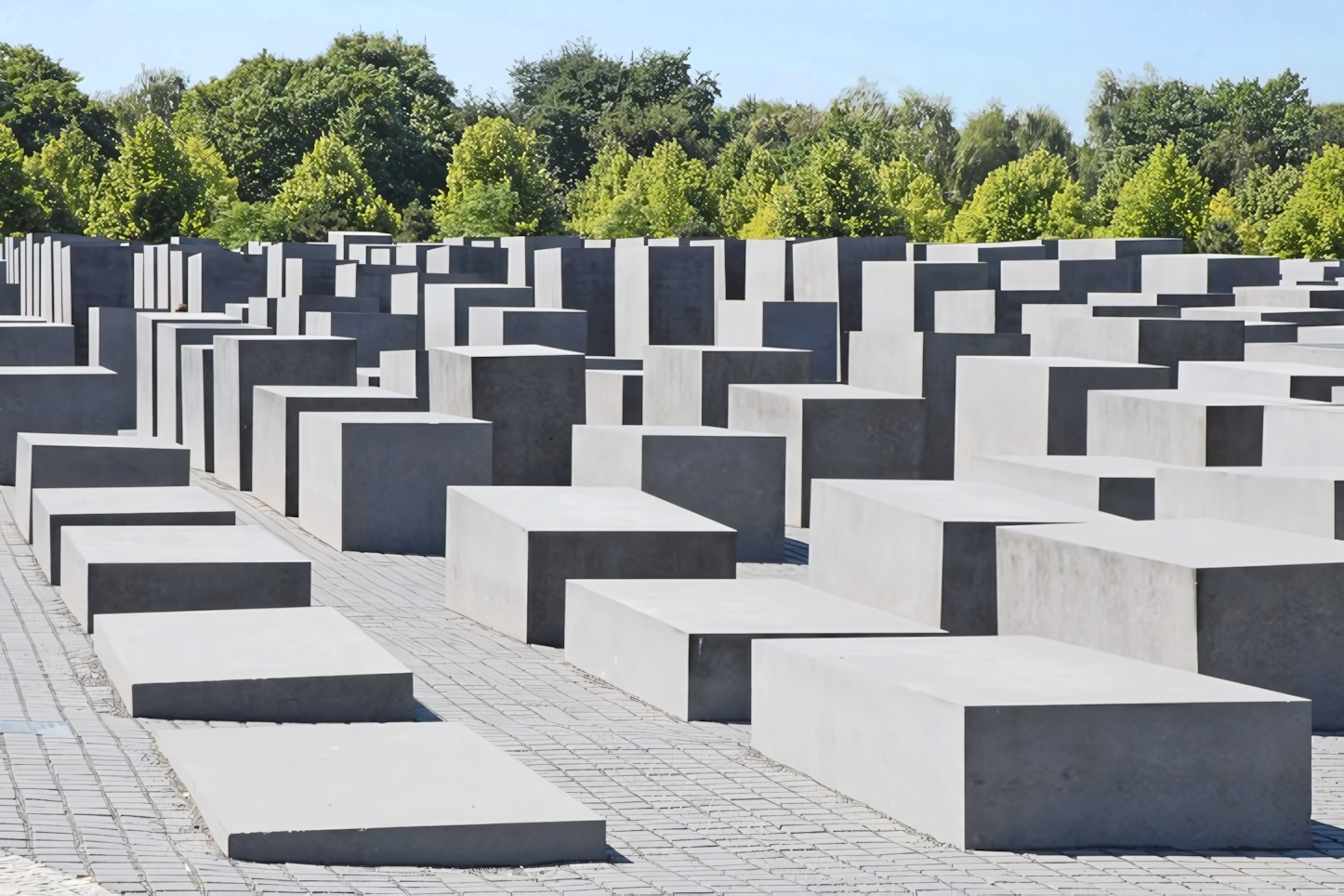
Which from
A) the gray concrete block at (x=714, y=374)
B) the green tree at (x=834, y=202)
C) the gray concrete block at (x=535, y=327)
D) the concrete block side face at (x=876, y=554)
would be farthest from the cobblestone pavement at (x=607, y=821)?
the green tree at (x=834, y=202)

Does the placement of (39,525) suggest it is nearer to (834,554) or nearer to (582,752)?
(834,554)

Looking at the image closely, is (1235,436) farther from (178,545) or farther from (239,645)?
(239,645)

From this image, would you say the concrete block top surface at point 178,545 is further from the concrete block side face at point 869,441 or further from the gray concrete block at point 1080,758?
the concrete block side face at point 869,441

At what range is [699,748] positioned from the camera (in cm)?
843

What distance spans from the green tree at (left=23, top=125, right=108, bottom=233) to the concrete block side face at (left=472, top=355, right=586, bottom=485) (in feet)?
137

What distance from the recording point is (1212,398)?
1409 centimetres

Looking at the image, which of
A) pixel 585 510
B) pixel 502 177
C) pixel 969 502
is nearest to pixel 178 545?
pixel 585 510

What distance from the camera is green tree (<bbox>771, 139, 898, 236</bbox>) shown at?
152ft

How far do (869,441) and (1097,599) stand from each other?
7.07 metres

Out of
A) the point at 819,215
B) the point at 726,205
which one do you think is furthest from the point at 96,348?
the point at 726,205

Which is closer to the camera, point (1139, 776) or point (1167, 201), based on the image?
point (1139, 776)

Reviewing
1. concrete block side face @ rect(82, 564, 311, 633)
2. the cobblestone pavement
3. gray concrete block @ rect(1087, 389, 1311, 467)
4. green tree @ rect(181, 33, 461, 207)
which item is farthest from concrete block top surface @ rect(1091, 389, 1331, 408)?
green tree @ rect(181, 33, 461, 207)

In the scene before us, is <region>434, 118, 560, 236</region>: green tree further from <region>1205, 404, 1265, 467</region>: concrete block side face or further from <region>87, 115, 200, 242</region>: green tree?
<region>1205, 404, 1265, 467</region>: concrete block side face

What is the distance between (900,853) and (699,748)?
1.91 metres
